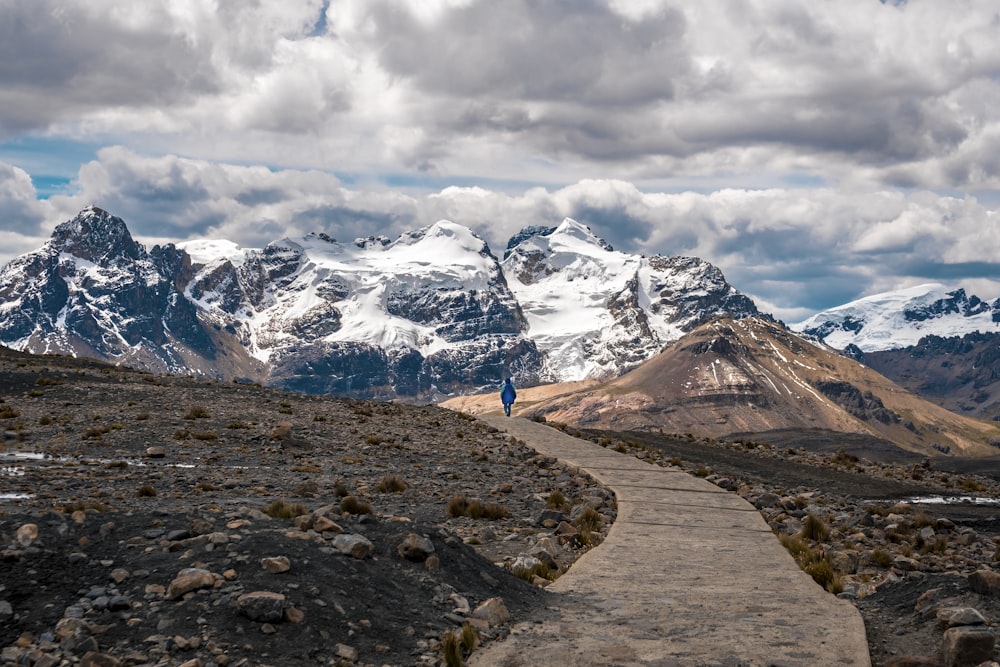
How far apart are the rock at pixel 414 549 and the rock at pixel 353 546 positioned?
590 millimetres

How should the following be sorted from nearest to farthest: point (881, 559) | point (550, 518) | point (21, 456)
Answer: point (881, 559) → point (550, 518) → point (21, 456)

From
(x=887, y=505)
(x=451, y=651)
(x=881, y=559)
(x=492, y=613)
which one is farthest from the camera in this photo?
(x=887, y=505)

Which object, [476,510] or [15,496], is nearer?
[15,496]

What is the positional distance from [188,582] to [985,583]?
10.9m

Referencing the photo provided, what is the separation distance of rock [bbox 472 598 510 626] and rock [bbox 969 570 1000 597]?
674cm

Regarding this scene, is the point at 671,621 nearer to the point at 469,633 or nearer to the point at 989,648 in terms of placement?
the point at 469,633

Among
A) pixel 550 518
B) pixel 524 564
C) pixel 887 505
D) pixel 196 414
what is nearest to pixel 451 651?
pixel 524 564

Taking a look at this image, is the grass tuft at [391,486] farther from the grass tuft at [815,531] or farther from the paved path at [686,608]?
the grass tuft at [815,531]

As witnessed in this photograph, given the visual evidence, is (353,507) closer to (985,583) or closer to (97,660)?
(97,660)

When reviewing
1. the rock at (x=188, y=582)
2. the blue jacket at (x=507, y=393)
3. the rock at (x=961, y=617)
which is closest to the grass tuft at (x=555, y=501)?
the rock at (x=961, y=617)

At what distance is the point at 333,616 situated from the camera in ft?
40.7

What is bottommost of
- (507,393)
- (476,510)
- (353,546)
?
(476,510)

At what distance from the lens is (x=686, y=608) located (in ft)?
48.7

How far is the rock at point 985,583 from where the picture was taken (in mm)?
14500
